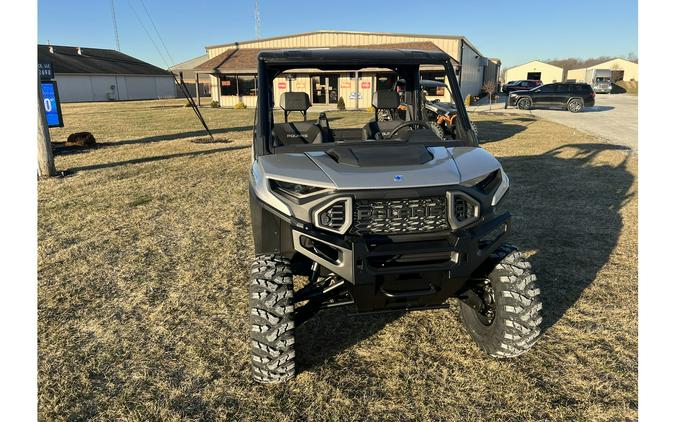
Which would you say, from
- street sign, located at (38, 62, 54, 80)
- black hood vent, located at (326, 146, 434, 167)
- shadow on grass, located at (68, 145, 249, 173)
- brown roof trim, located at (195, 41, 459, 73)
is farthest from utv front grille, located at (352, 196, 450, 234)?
brown roof trim, located at (195, 41, 459, 73)

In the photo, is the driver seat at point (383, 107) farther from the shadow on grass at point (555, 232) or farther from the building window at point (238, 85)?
the building window at point (238, 85)

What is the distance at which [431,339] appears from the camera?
134 inches

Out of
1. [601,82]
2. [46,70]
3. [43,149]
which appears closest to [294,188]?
[43,149]

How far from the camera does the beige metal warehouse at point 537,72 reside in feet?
235

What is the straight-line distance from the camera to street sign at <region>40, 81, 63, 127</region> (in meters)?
13.3

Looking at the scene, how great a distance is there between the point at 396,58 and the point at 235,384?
2619 mm

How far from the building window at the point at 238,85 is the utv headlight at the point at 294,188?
33.0m

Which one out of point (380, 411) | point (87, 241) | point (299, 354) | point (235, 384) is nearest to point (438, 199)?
A: point (380, 411)

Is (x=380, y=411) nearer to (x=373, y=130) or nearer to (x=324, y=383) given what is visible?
(x=324, y=383)

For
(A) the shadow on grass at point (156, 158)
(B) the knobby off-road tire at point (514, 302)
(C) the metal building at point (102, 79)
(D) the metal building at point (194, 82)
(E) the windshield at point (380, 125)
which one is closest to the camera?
(B) the knobby off-road tire at point (514, 302)

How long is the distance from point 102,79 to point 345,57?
5671 cm

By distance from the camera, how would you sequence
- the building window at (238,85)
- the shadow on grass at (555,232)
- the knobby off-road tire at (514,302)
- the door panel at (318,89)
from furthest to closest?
the building window at (238,85), the door panel at (318,89), the shadow on grass at (555,232), the knobby off-road tire at (514,302)

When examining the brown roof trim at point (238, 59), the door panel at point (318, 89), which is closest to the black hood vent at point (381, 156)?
the brown roof trim at point (238, 59)

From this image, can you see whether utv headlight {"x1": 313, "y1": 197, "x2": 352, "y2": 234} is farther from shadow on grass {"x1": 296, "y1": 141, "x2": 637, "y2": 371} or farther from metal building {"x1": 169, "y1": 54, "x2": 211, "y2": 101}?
metal building {"x1": 169, "y1": 54, "x2": 211, "y2": 101}
